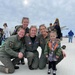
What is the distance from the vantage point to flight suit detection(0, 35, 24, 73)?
4660 millimetres

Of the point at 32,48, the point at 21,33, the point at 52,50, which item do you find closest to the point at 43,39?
the point at 32,48

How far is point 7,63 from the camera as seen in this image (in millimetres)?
4664

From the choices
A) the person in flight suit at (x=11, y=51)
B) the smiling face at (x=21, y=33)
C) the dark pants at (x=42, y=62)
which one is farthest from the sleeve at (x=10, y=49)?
the dark pants at (x=42, y=62)

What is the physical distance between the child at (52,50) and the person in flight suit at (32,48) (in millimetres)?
416

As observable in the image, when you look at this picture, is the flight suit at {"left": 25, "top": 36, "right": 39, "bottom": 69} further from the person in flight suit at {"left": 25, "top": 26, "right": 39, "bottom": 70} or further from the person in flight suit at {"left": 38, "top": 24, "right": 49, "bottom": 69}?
the person in flight suit at {"left": 38, "top": 24, "right": 49, "bottom": 69}

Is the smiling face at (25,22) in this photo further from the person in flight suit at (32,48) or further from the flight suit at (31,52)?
the flight suit at (31,52)

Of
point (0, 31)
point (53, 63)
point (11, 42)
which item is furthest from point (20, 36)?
point (0, 31)

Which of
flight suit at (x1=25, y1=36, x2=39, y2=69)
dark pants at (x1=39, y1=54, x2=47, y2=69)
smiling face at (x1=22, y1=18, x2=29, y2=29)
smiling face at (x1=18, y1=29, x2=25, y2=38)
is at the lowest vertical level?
dark pants at (x1=39, y1=54, x2=47, y2=69)

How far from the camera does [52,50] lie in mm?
4691

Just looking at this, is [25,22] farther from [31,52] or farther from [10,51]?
[10,51]

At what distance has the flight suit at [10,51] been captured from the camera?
15.3 ft

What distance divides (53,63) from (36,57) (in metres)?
0.61

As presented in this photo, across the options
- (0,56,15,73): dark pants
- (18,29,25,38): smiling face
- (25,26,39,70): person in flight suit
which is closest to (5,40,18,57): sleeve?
(0,56,15,73): dark pants

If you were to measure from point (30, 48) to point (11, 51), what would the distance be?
2.01 feet
